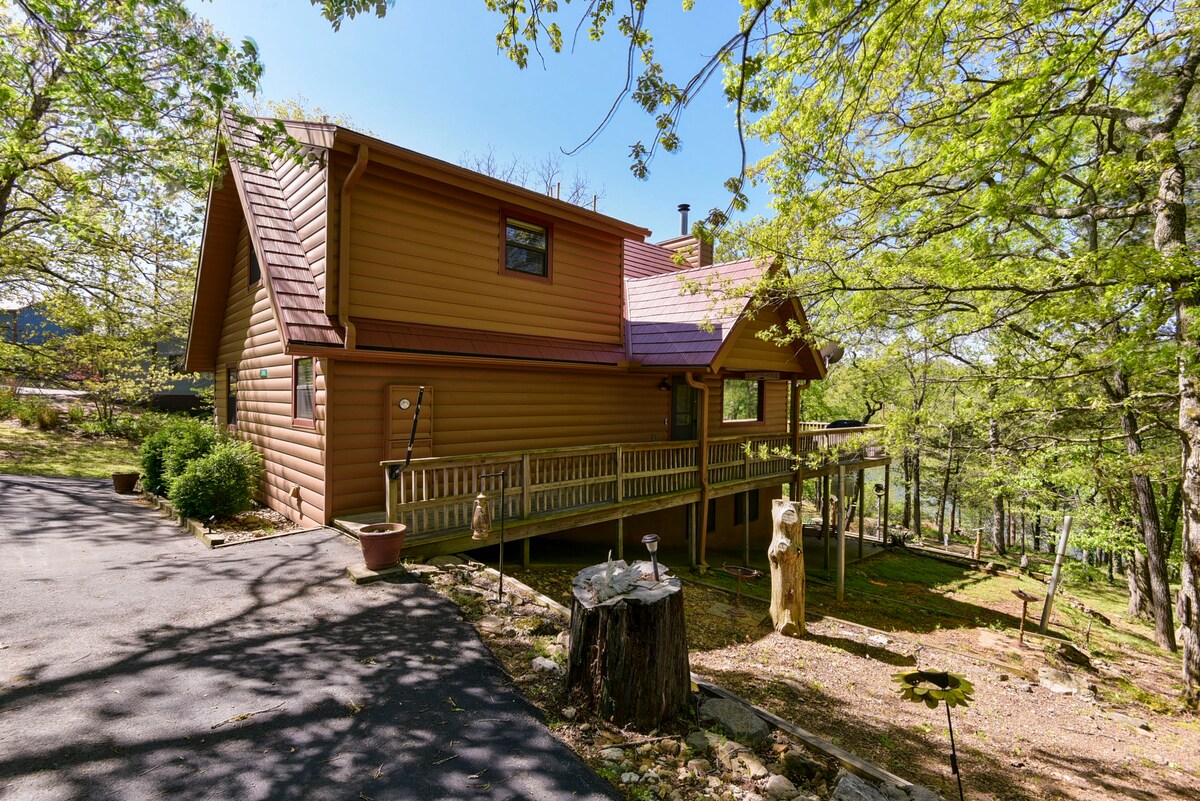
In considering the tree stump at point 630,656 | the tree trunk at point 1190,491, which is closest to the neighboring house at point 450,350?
the tree stump at point 630,656

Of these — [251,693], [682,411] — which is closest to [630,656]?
[251,693]

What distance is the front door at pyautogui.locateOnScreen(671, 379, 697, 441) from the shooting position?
12.6m

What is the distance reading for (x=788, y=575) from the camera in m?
7.82

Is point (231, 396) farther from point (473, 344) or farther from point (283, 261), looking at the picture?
point (473, 344)

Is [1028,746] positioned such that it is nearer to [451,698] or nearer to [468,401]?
[451,698]

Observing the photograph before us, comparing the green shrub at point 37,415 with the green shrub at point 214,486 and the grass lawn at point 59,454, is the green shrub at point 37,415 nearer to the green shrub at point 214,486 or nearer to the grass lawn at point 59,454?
the grass lawn at point 59,454

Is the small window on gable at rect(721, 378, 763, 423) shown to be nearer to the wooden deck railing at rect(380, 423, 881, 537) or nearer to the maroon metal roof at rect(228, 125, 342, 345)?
the wooden deck railing at rect(380, 423, 881, 537)

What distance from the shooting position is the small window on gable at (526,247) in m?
9.66

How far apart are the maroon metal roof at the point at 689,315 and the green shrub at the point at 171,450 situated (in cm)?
827

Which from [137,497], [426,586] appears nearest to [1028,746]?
[426,586]

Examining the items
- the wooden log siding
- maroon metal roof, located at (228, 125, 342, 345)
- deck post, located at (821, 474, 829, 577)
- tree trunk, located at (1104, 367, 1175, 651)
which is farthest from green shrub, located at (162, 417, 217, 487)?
tree trunk, located at (1104, 367, 1175, 651)

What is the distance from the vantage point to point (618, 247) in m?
11.3

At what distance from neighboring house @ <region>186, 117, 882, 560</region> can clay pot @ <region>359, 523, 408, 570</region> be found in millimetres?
432

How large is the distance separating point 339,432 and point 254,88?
14.6 ft
